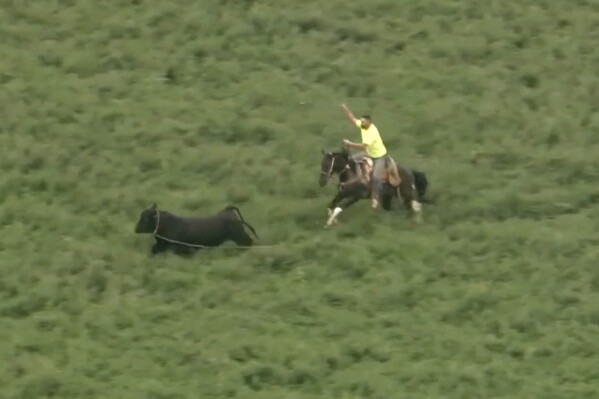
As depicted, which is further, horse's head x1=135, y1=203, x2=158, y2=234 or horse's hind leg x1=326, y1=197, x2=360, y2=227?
horse's hind leg x1=326, y1=197, x2=360, y2=227

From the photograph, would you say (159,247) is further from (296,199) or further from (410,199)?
(410,199)

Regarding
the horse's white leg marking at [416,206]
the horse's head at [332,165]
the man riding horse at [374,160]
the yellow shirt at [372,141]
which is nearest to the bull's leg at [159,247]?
the horse's head at [332,165]

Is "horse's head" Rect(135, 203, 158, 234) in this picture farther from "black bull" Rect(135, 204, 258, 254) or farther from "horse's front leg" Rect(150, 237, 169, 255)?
"horse's front leg" Rect(150, 237, 169, 255)

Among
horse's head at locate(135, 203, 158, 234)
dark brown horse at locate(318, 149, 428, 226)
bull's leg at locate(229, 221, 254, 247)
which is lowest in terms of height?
bull's leg at locate(229, 221, 254, 247)

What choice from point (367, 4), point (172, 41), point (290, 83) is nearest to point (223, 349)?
point (290, 83)

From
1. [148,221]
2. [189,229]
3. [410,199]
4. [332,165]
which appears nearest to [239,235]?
[189,229]

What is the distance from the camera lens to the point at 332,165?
11273 millimetres

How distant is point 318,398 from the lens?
900cm

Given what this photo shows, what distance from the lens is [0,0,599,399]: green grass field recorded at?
30.9ft

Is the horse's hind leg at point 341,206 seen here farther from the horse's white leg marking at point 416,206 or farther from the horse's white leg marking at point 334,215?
the horse's white leg marking at point 416,206

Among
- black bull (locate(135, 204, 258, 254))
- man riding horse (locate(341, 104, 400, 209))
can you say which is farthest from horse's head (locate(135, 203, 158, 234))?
man riding horse (locate(341, 104, 400, 209))

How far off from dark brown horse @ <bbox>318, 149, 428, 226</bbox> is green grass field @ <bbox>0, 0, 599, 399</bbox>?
207mm

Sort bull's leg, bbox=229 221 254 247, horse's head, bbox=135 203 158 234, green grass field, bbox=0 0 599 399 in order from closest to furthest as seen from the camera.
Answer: green grass field, bbox=0 0 599 399 < horse's head, bbox=135 203 158 234 < bull's leg, bbox=229 221 254 247

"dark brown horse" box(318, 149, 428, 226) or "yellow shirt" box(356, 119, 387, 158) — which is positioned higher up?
"yellow shirt" box(356, 119, 387, 158)
